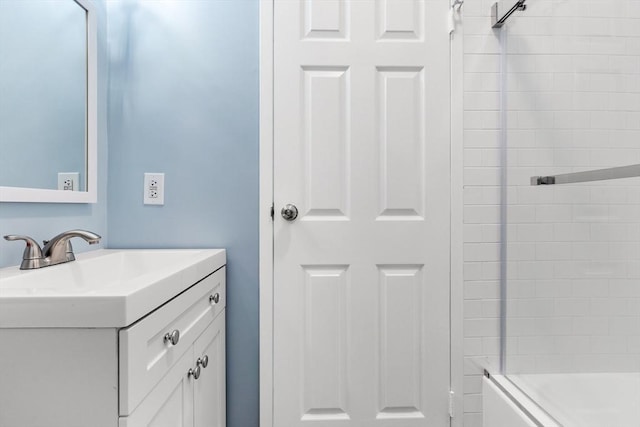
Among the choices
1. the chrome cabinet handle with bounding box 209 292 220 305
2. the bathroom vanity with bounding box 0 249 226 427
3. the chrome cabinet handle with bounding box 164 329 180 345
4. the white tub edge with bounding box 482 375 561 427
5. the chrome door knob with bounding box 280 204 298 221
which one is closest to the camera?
the bathroom vanity with bounding box 0 249 226 427

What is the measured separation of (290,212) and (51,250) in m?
0.76

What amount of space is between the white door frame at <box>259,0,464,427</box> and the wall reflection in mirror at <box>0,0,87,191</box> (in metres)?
0.63

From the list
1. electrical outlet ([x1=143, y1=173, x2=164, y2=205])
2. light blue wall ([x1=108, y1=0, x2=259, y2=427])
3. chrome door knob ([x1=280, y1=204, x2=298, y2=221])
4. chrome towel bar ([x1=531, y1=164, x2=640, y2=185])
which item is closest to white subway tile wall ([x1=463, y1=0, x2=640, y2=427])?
chrome towel bar ([x1=531, y1=164, x2=640, y2=185])

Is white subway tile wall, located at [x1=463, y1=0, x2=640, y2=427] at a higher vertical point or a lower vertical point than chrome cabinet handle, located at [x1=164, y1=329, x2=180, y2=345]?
higher

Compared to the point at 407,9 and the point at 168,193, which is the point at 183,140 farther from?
the point at 407,9

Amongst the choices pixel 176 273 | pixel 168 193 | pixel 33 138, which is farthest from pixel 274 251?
pixel 33 138

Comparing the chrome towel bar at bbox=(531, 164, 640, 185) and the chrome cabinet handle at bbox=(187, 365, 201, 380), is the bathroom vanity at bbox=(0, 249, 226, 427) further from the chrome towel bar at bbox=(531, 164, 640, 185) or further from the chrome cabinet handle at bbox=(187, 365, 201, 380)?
the chrome towel bar at bbox=(531, 164, 640, 185)

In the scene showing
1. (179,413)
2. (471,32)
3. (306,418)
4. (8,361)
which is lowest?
(306,418)

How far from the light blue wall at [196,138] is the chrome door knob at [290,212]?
0.40 feet

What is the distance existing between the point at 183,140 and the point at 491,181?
1.23 metres

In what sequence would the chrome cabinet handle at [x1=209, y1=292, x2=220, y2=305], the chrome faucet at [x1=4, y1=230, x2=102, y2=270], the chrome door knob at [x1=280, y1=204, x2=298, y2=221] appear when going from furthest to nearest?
1. the chrome door knob at [x1=280, y1=204, x2=298, y2=221]
2. the chrome cabinet handle at [x1=209, y1=292, x2=220, y2=305]
3. the chrome faucet at [x1=4, y1=230, x2=102, y2=270]

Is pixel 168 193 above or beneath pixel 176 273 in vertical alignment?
above

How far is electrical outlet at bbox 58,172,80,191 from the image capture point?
1166mm

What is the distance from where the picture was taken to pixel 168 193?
1.46 m
